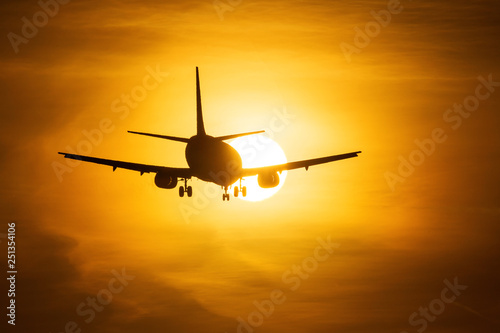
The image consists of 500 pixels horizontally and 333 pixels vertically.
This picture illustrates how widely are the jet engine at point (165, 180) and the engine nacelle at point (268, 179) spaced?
35.5 ft

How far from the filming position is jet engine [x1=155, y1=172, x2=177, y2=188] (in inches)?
3844

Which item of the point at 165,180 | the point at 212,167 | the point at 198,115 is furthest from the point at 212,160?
the point at 198,115

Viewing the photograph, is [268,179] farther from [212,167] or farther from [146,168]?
[146,168]

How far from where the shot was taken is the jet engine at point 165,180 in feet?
320

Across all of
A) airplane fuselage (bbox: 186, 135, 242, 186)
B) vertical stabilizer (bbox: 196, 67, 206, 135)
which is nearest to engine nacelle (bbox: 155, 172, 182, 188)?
airplane fuselage (bbox: 186, 135, 242, 186)

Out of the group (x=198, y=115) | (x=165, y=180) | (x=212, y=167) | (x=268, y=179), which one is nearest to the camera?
(x=212, y=167)

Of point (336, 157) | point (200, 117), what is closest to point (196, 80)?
point (200, 117)

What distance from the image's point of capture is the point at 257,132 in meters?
88.9

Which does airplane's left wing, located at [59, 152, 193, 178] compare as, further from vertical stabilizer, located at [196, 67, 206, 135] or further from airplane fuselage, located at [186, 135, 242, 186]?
vertical stabilizer, located at [196, 67, 206, 135]

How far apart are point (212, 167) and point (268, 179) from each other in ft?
27.2

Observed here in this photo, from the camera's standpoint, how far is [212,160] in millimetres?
94438

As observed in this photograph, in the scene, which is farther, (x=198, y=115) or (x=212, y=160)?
(x=198, y=115)

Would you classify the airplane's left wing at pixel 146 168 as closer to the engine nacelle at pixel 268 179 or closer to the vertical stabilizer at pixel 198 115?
the vertical stabilizer at pixel 198 115

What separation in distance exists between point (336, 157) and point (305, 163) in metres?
4.07
